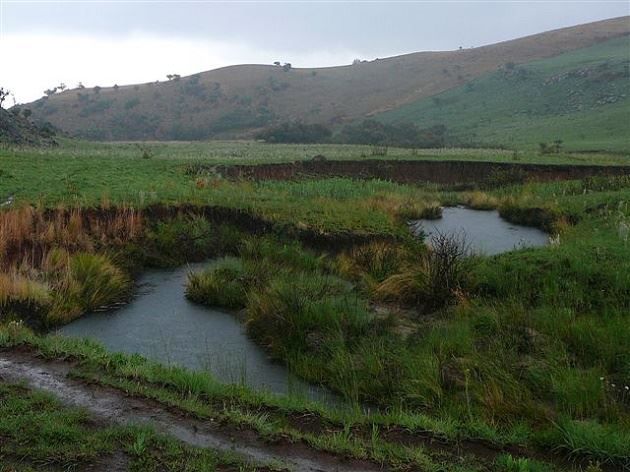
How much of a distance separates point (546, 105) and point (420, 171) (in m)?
48.9

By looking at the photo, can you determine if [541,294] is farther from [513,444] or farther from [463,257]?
[513,444]

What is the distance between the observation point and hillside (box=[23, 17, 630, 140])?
10312cm

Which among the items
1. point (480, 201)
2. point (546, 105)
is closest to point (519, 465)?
point (480, 201)

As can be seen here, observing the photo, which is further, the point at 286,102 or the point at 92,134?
the point at 286,102

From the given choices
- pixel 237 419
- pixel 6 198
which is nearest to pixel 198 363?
pixel 237 419

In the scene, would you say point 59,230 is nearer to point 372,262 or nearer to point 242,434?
point 372,262

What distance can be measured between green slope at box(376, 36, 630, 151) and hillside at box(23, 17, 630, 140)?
9.83 m

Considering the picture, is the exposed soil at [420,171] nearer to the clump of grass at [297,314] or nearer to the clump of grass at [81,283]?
the clump of grass at [81,283]

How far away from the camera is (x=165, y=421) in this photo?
706 centimetres

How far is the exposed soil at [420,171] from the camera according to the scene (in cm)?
2870

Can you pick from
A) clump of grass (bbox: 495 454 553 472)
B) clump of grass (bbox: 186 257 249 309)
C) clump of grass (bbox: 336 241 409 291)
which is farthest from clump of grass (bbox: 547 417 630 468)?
clump of grass (bbox: 186 257 249 309)

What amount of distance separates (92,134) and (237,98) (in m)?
29.4

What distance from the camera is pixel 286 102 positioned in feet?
372

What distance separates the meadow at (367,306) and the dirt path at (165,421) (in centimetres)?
20
